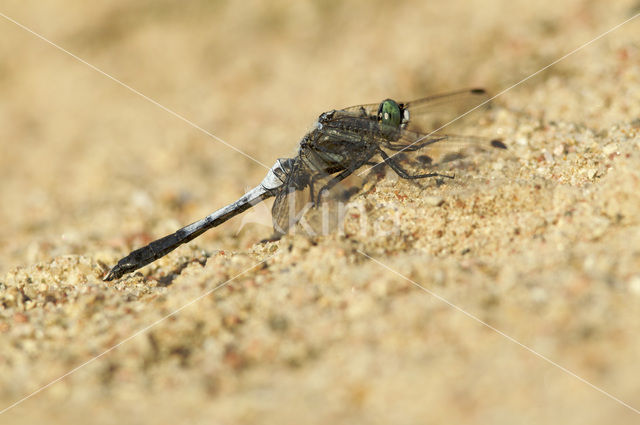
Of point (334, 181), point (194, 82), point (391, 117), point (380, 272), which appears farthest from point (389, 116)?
point (194, 82)

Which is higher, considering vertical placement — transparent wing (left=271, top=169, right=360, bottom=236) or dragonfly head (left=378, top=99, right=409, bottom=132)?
dragonfly head (left=378, top=99, right=409, bottom=132)

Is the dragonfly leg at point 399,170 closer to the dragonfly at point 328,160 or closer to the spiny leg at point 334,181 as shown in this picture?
the dragonfly at point 328,160

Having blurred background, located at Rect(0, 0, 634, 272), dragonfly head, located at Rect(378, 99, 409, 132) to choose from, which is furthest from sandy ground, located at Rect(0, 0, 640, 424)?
dragonfly head, located at Rect(378, 99, 409, 132)

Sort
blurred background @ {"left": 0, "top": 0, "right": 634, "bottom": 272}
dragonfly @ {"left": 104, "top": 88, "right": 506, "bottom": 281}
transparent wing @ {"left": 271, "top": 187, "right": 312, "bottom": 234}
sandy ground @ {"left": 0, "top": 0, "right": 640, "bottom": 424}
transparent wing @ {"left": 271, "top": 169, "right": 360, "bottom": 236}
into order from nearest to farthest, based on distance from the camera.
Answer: sandy ground @ {"left": 0, "top": 0, "right": 640, "bottom": 424}
transparent wing @ {"left": 271, "top": 169, "right": 360, "bottom": 236}
transparent wing @ {"left": 271, "top": 187, "right": 312, "bottom": 234}
dragonfly @ {"left": 104, "top": 88, "right": 506, "bottom": 281}
blurred background @ {"left": 0, "top": 0, "right": 634, "bottom": 272}

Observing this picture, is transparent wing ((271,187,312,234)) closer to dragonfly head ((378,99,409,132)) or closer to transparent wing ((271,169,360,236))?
transparent wing ((271,169,360,236))

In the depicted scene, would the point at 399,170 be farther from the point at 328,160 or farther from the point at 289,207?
the point at 289,207

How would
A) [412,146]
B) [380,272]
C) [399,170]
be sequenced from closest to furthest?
[380,272], [399,170], [412,146]

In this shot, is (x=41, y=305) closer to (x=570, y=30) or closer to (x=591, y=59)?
(x=591, y=59)

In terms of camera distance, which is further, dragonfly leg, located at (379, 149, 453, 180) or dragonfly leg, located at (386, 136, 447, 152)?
dragonfly leg, located at (386, 136, 447, 152)
